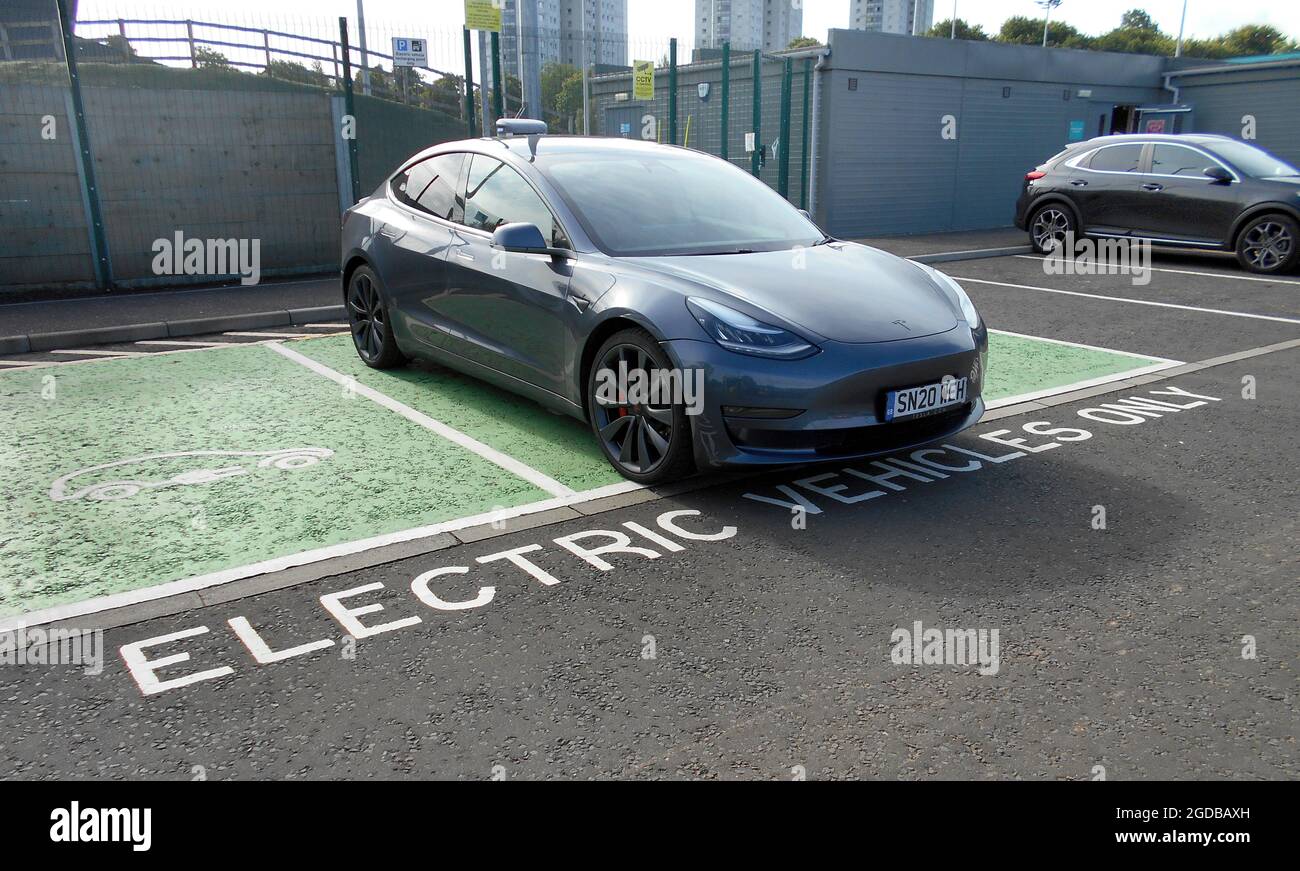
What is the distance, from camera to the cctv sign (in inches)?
500

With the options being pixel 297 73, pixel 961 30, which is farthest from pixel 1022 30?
pixel 297 73

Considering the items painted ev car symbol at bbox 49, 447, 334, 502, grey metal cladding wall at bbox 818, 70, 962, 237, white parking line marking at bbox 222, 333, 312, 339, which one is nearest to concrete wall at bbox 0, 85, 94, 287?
white parking line marking at bbox 222, 333, 312, 339

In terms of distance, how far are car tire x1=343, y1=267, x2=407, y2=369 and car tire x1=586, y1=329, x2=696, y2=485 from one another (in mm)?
2526

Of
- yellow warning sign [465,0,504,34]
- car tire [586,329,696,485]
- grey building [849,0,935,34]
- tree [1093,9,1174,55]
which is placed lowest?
car tire [586,329,696,485]

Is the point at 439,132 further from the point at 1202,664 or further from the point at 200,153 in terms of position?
the point at 1202,664

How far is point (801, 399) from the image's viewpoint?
4.39 metres

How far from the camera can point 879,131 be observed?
17984 mm

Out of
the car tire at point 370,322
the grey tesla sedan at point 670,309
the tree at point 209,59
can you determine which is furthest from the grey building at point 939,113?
the grey tesla sedan at point 670,309

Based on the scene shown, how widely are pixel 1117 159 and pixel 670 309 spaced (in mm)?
11813

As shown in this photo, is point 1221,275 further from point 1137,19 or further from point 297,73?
point 1137,19

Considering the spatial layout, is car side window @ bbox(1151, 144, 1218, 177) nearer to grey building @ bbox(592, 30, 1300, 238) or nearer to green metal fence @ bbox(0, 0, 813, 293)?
grey building @ bbox(592, 30, 1300, 238)
